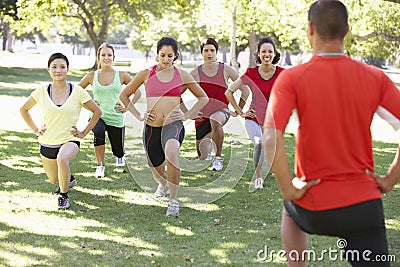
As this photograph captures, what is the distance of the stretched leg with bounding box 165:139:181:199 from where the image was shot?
7.51 m

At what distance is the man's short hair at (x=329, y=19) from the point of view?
347 centimetres

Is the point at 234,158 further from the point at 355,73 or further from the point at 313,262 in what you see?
the point at 355,73

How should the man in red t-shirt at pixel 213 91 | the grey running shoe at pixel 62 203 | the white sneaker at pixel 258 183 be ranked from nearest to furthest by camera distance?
the grey running shoe at pixel 62 203
the white sneaker at pixel 258 183
the man in red t-shirt at pixel 213 91

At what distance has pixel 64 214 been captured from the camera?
7.60 meters

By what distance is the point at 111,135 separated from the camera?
400 inches

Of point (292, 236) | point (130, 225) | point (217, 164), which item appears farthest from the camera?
point (217, 164)

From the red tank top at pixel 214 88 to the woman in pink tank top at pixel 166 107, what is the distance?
2.69 m

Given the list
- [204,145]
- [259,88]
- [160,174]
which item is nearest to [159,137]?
[160,174]

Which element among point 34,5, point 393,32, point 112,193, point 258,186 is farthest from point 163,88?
point 393,32

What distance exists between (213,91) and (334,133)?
292 inches

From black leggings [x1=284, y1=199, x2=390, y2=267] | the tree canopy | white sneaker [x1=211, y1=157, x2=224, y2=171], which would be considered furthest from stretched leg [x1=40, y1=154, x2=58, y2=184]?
the tree canopy

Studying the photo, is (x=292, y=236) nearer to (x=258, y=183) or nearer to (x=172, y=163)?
(x=172, y=163)

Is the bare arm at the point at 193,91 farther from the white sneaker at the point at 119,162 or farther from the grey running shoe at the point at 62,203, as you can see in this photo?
the white sneaker at the point at 119,162

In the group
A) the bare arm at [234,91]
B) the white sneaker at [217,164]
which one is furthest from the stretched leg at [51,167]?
the white sneaker at [217,164]
